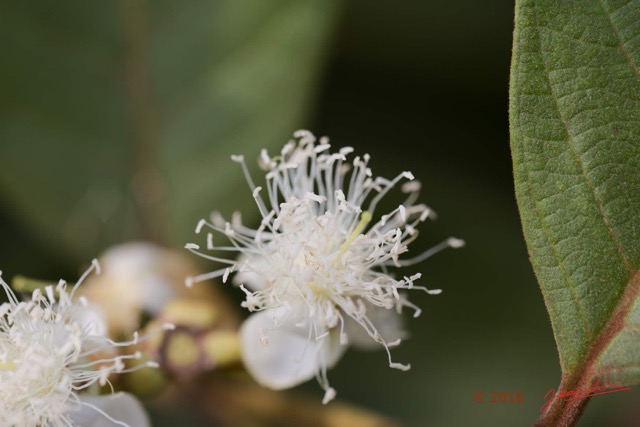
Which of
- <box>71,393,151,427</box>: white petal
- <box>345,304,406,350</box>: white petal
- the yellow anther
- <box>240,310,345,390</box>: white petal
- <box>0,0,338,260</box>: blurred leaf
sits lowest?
<box>71,393,151,427</box>: white petal

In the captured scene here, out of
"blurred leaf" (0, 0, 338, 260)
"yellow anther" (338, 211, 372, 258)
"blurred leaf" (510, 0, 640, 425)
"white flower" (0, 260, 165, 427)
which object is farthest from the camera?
"blurred leaf" (0, 0, 338, 260)

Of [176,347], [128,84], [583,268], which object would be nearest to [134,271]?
[176,347]

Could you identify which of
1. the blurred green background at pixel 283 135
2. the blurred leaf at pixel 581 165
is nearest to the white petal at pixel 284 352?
the blurred leaf at pixel 581 165

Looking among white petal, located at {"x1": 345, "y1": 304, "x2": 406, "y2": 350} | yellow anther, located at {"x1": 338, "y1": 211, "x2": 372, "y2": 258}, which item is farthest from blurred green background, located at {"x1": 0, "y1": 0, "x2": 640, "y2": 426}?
yellow anther, located at {"x1": 338, "y1": 211, "x2": 372, "y2": 258}

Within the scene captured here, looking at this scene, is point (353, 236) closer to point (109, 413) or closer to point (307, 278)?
point (307, 278)

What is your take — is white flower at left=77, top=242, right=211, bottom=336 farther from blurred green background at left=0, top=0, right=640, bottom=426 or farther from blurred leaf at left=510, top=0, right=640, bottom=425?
blurred leaf at left=510, top=0, right=640, bottom=425

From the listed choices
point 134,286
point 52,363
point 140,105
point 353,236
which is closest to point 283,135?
→ point 140,105

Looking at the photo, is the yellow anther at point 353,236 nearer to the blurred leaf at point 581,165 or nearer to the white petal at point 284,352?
the white petal at point 284,352

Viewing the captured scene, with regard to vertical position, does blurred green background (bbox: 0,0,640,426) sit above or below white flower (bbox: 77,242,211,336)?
above

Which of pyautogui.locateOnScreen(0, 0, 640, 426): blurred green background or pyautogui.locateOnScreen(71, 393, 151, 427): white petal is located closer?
pyautogui.locateOnScreen(71, 393, 151, 427): white petal

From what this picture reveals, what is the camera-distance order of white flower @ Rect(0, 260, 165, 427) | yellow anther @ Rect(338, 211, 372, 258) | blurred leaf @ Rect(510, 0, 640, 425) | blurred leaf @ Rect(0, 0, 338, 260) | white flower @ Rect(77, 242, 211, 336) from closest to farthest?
blurred leaf @ Rect(510, 0, 640, 425), white flower @ Rect(0, 260, 165, 427), yellow anther @ Rect(338, 211, 372, 258), white flower @ Rect(77, 242, 211, 336), blurred leaf @ Rect(0, 0, 338, 260)
